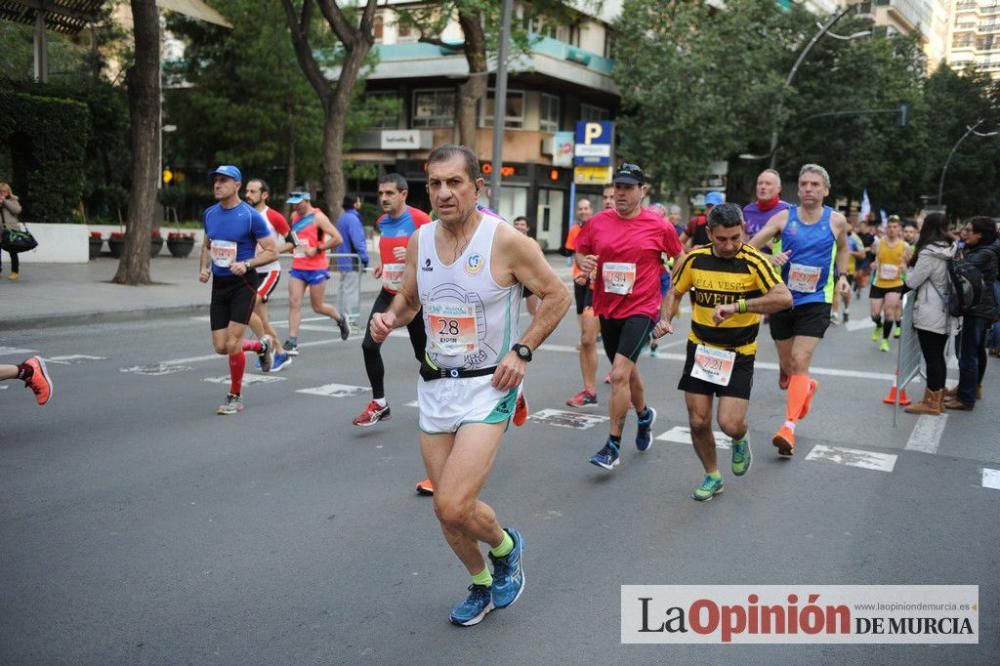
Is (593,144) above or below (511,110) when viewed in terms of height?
below

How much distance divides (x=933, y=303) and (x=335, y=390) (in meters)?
5.64

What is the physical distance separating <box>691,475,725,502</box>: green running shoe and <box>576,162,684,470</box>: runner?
87 centimetres

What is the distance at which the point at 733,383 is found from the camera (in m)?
5.43

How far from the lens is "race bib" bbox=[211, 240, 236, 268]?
7.64 m

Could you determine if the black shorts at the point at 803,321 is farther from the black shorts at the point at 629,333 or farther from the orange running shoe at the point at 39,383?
the orange running shoe at the point at 39,383

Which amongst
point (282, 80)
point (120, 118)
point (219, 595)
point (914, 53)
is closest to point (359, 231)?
point (219, 595)

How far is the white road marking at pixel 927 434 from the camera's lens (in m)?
7.33

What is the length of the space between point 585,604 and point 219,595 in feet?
5.02

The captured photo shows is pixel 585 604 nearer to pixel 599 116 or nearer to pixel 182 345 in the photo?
pixel 182 345

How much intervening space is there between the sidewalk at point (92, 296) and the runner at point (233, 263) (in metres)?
5.77

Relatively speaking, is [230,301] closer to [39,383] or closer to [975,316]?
[39,383]

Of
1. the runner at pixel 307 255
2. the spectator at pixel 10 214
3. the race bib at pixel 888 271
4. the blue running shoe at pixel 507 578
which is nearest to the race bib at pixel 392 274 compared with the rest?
the runner at pixel 307 255

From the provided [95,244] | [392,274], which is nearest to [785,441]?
[392,274]

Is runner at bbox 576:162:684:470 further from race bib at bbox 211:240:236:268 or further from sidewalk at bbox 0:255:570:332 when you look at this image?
sidewalk at bbox 0:255:570:332
